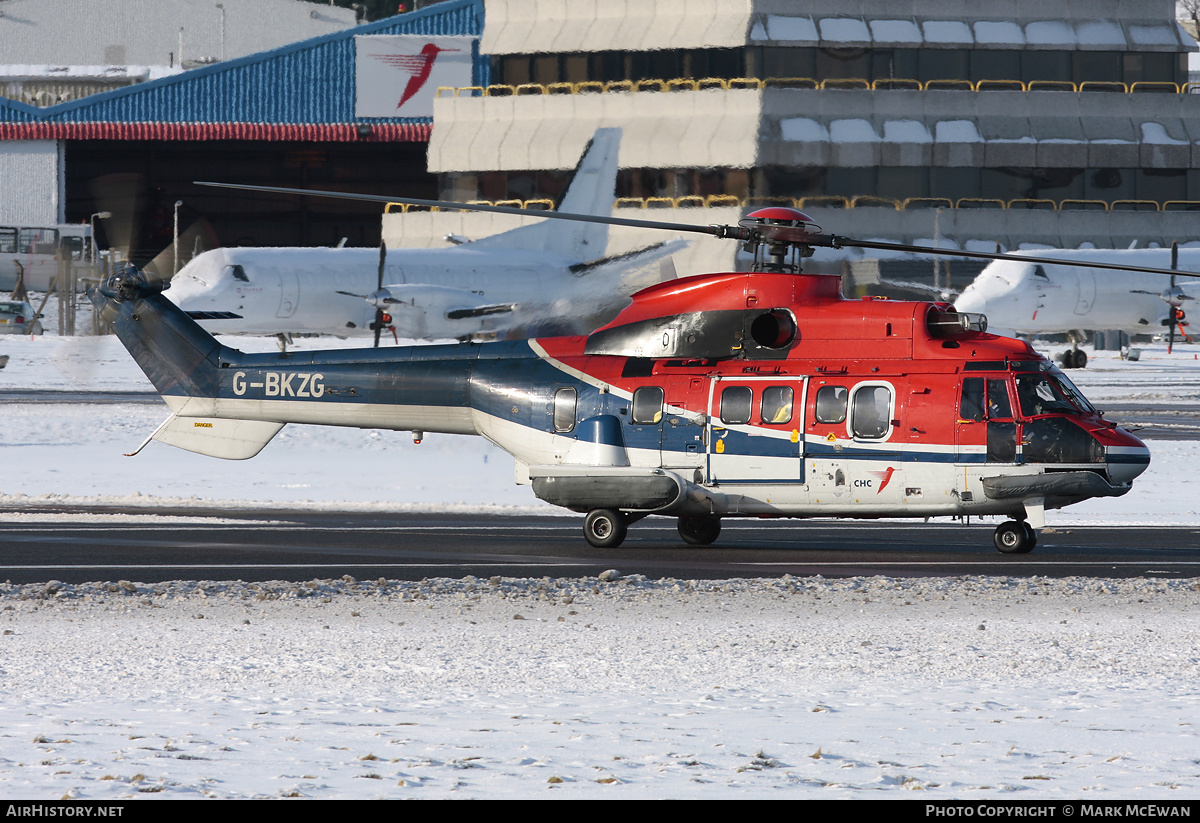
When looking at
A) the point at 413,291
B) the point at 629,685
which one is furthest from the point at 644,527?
the point at 413,291

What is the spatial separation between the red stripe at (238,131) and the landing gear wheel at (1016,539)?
80.2 metres

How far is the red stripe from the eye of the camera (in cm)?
9500

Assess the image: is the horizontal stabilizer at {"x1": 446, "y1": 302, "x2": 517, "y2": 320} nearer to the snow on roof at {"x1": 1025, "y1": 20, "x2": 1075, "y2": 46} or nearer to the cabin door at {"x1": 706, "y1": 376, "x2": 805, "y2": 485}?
the snow on roof at {"x1": 1025, "y1": 20, "x2": 1075, "y2": 46}

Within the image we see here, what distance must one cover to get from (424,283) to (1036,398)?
43988 mm

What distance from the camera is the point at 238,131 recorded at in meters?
95.0

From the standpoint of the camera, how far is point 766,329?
18750 mm

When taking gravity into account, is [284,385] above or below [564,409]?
above

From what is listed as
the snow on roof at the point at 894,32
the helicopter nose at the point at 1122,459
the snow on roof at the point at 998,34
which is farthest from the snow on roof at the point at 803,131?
the helicopter nose at the point at 1122,459

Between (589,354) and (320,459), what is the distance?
12042 millimetres

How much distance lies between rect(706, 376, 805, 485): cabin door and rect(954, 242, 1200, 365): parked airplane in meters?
44.5

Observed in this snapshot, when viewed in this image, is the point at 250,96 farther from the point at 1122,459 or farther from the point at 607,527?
the point at 1122,459

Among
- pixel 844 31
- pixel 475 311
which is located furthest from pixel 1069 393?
pixel 844 31

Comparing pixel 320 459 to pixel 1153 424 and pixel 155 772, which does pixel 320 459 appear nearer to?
pixel 1153 424

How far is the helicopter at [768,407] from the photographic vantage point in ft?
58.0
